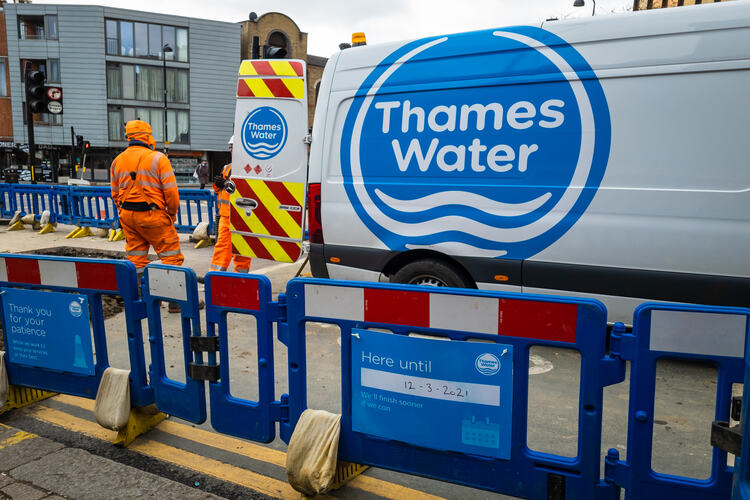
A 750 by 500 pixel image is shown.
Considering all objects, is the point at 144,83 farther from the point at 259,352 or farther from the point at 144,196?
the point at 259,352

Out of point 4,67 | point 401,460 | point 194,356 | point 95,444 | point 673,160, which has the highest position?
point 4,67

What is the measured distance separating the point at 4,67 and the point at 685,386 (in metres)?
49.5

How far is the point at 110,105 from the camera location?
134 feet

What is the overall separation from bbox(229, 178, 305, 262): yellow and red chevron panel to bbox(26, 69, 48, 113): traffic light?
8.27 m

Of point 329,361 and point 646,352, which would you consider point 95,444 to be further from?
point 646,352

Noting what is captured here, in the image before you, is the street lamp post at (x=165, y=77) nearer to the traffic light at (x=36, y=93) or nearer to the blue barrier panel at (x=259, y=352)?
the traffic light at (x=36, y=93)

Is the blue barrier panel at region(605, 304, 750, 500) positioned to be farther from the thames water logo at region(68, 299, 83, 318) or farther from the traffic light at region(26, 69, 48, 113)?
the traffic light at region(26, 69, 48, 113)

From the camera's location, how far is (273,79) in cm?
555

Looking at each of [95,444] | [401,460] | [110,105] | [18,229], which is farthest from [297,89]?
[110,105]

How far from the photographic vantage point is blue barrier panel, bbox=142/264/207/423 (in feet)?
9.96

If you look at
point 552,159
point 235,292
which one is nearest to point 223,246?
point 235,292

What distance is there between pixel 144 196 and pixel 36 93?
26.6 ft

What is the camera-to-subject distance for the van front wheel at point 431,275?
4660 millimetres

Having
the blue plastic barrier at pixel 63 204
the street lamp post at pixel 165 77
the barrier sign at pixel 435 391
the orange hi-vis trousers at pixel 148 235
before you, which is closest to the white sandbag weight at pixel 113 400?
the barrier sign at pixel 435 391
